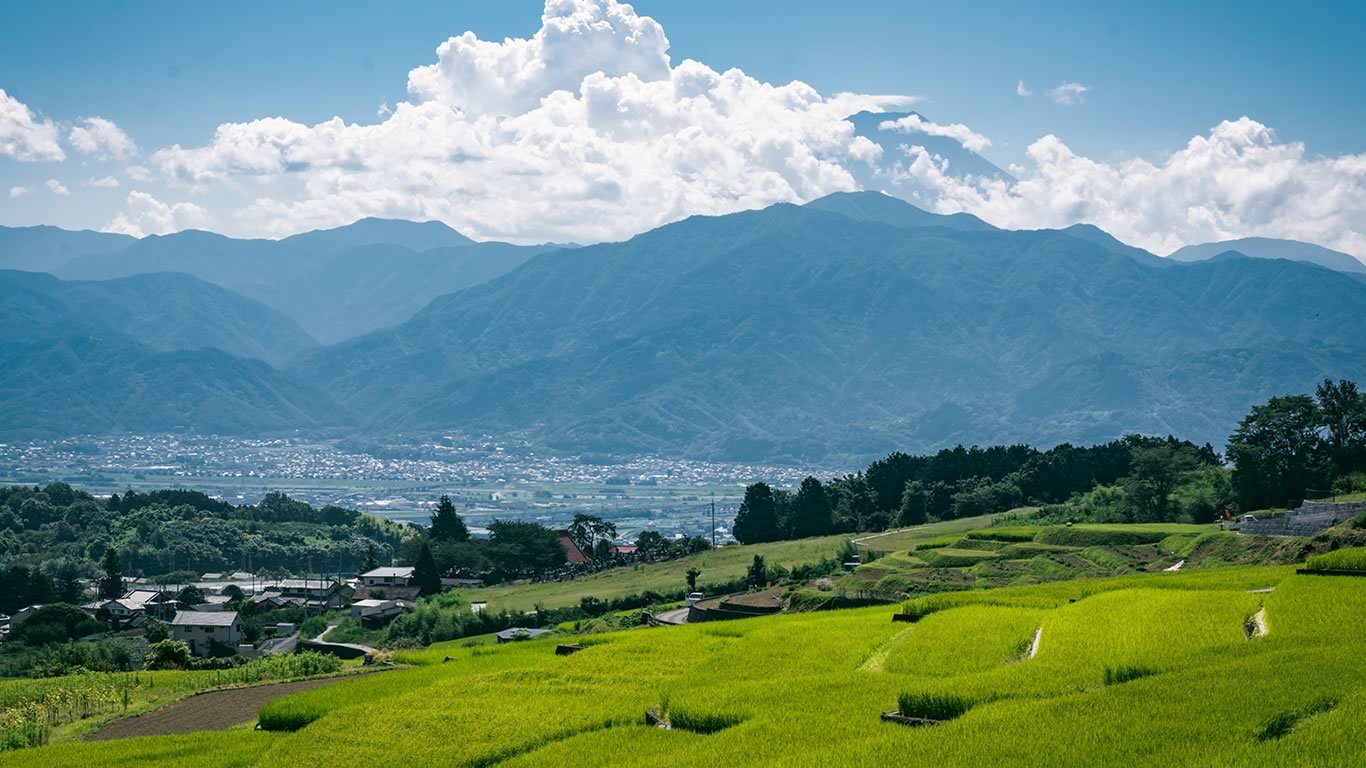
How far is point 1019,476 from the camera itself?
9000 centimetres

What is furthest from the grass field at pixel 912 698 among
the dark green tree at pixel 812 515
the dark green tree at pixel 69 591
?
the dark green tree at pixel 69 591

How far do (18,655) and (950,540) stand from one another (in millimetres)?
42276

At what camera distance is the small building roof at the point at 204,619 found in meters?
77.2

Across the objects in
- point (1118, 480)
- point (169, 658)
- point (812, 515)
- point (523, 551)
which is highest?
point (1118, 480)

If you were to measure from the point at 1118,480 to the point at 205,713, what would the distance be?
6621 cm

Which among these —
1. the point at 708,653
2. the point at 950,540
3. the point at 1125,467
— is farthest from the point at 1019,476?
the point at 708,653

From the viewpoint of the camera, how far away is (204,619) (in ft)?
257

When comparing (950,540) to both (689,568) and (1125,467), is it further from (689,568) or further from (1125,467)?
(1125,467)

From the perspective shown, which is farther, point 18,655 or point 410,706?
point 18,655

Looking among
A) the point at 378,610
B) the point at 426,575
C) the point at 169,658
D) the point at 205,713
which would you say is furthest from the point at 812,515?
the point at 205,713

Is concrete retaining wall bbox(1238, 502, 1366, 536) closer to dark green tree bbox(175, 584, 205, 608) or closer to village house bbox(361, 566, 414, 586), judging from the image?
village house bbox(361, 566, 414, 586)

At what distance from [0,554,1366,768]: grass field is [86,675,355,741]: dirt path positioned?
1.98 m

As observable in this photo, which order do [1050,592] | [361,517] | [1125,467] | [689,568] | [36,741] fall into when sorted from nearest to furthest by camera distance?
[36,741]
[1050,592]
[689,568]
[1125,467]
[361,517]

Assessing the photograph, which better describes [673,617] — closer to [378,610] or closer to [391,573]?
[378,610]
